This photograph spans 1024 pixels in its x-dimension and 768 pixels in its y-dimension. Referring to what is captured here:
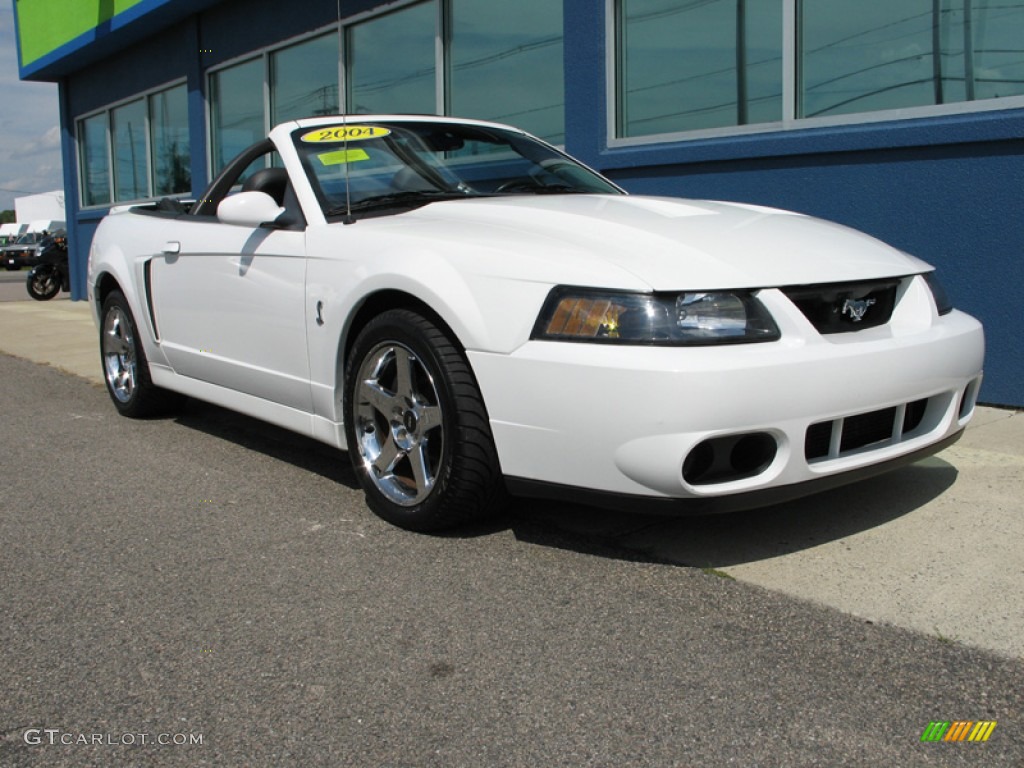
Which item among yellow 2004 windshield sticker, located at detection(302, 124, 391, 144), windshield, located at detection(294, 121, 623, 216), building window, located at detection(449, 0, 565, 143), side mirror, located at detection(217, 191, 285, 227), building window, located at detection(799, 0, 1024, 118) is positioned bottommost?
side mirror, located at detection(217, 191, 285, 227)

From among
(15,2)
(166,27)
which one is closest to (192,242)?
(166,27)

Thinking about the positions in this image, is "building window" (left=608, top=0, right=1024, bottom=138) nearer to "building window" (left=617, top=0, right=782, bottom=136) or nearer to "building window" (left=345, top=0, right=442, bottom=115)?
"building window" (left=617, top=0, right=782, bottom=136)

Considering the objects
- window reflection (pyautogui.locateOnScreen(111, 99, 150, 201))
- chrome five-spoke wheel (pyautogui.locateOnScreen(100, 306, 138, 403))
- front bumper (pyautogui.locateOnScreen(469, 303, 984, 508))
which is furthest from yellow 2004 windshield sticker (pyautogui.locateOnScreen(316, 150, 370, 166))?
window reflection (pyautogui.locateOnScreen(111, 99, 150, 201))

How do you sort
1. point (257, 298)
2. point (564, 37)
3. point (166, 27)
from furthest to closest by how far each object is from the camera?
point (166, 27)
point (564, 37)
point (257, 298)

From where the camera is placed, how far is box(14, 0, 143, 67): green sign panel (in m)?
14.2

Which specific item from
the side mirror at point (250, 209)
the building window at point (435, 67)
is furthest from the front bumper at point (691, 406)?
the building window at point (435, 67)

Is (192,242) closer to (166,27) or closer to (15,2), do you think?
(166,27)

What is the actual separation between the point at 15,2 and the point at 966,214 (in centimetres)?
1726

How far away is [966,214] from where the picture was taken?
18.0 ft

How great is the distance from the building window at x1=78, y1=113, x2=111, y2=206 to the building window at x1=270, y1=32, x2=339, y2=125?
6.10 m

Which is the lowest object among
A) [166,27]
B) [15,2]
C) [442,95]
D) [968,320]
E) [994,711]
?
[994,711]

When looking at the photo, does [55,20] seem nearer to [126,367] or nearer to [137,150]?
[137,150]

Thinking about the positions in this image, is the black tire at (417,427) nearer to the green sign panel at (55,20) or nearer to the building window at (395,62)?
the building window at (395,62)

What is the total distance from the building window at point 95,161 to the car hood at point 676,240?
Result: 14541mm
